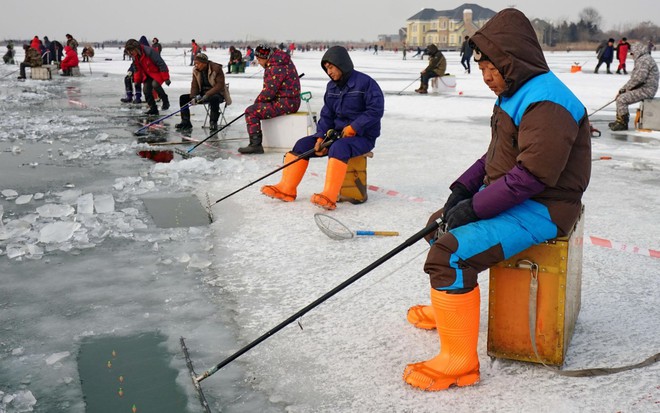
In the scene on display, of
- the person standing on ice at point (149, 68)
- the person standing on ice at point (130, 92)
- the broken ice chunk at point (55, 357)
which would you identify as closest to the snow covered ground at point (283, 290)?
the broken ice chunk at point (55, 357)

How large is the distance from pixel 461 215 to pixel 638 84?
1015cm

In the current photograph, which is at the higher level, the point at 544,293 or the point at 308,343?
the point at 544,293

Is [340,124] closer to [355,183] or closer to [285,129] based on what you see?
[355,183]

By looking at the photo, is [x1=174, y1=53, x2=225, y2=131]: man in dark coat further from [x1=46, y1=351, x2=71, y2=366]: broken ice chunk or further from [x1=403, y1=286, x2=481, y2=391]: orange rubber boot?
[x1=403, y1=286, x2=481, y2=391]: orange rubber boot

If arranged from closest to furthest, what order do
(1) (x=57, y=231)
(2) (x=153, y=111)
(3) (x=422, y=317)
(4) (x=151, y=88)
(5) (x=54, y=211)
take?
(3) (x=422, y=317)
(1) (x=57, y=231)
(5) (x=54, y=211)
(4) (x=151, y=88)
(2) (x=153, y=111)

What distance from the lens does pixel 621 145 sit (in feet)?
33.6

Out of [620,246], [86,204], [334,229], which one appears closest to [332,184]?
[334,229]

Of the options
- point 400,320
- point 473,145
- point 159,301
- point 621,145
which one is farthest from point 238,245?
point 621,145

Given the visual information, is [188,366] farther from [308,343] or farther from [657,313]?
[657,313]

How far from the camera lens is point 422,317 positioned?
12.2 ft

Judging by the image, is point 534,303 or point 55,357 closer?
point 534,303

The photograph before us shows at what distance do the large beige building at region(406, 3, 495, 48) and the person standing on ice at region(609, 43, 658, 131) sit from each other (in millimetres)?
122579

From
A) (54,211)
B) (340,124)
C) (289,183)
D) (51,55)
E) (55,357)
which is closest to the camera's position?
(55,357)

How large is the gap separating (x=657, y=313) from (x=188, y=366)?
8.72 ft
